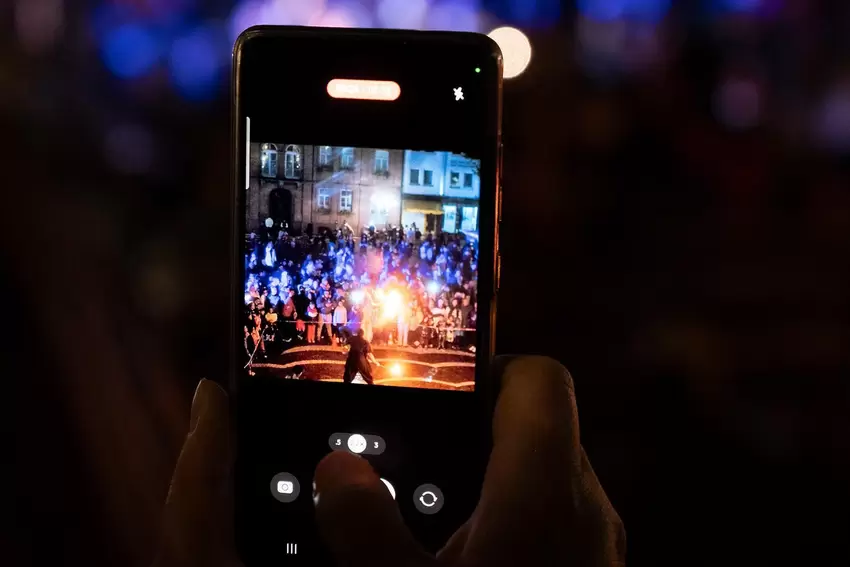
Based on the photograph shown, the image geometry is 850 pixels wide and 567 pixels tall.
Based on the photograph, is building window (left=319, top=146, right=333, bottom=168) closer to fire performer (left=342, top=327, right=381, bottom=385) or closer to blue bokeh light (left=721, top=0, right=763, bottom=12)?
fire performer (left=342, top=327, right=381, bottom=385)

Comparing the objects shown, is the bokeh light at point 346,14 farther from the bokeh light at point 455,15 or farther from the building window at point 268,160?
the building window at point 268,160

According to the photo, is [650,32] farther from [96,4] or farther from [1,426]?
[1,426]

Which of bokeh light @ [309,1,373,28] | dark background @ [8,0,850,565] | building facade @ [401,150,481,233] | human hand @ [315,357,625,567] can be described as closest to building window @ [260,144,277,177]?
building facade @ [401,150,481,233]

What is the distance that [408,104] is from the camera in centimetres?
61

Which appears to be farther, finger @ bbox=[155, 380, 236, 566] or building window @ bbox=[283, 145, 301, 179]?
building window @ bbox=[283, 145, 301, 179]

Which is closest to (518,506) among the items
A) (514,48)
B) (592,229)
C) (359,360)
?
(359,360)

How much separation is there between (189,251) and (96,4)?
564 mm

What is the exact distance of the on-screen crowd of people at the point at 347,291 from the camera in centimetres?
63

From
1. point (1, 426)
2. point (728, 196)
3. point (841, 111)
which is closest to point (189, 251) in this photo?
point (1, 426)

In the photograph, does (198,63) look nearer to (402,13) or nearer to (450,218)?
(402,13)

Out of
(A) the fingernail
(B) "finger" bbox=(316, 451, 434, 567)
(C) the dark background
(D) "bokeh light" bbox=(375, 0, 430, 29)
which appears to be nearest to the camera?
(B) "finger" bbox=(316, 451, 434, 567)

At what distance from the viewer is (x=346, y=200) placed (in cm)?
63

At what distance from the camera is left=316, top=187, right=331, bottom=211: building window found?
0.63 metres

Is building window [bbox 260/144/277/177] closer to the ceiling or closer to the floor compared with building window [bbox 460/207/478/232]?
closer to the ceiling
